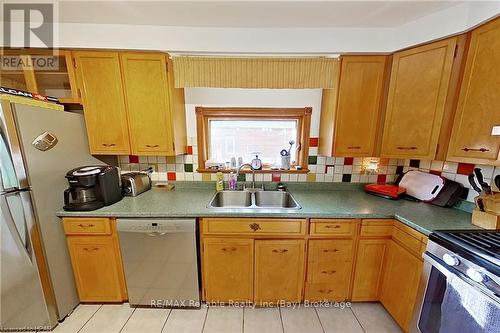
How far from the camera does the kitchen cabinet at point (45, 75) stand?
59.4 inches

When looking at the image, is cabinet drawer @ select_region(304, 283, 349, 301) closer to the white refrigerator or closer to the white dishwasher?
the white dishwasher

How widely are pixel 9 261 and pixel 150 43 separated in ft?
5.82

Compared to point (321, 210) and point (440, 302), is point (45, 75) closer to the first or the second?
point (321, 210)

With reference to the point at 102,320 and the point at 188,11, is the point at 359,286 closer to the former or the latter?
the point at 102,320

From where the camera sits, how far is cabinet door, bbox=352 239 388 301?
1.46 meters

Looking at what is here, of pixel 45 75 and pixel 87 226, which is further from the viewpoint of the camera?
pixel 45 75

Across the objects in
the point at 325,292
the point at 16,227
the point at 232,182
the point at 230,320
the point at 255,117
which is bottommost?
Result: the point at 230,320

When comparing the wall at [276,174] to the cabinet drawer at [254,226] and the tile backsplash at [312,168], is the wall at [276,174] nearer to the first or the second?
the tile backsplash at [312,168]

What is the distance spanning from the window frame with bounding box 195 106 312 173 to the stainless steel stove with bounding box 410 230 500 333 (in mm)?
1123

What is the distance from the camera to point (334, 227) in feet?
4.69

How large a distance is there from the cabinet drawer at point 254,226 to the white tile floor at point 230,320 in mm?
Result: 684

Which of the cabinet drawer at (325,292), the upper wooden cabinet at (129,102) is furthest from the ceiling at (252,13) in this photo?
the cabinet drawer at (325,292)

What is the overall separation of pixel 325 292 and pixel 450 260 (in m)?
0.91

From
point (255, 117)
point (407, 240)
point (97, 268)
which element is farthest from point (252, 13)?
point (97, 268)
